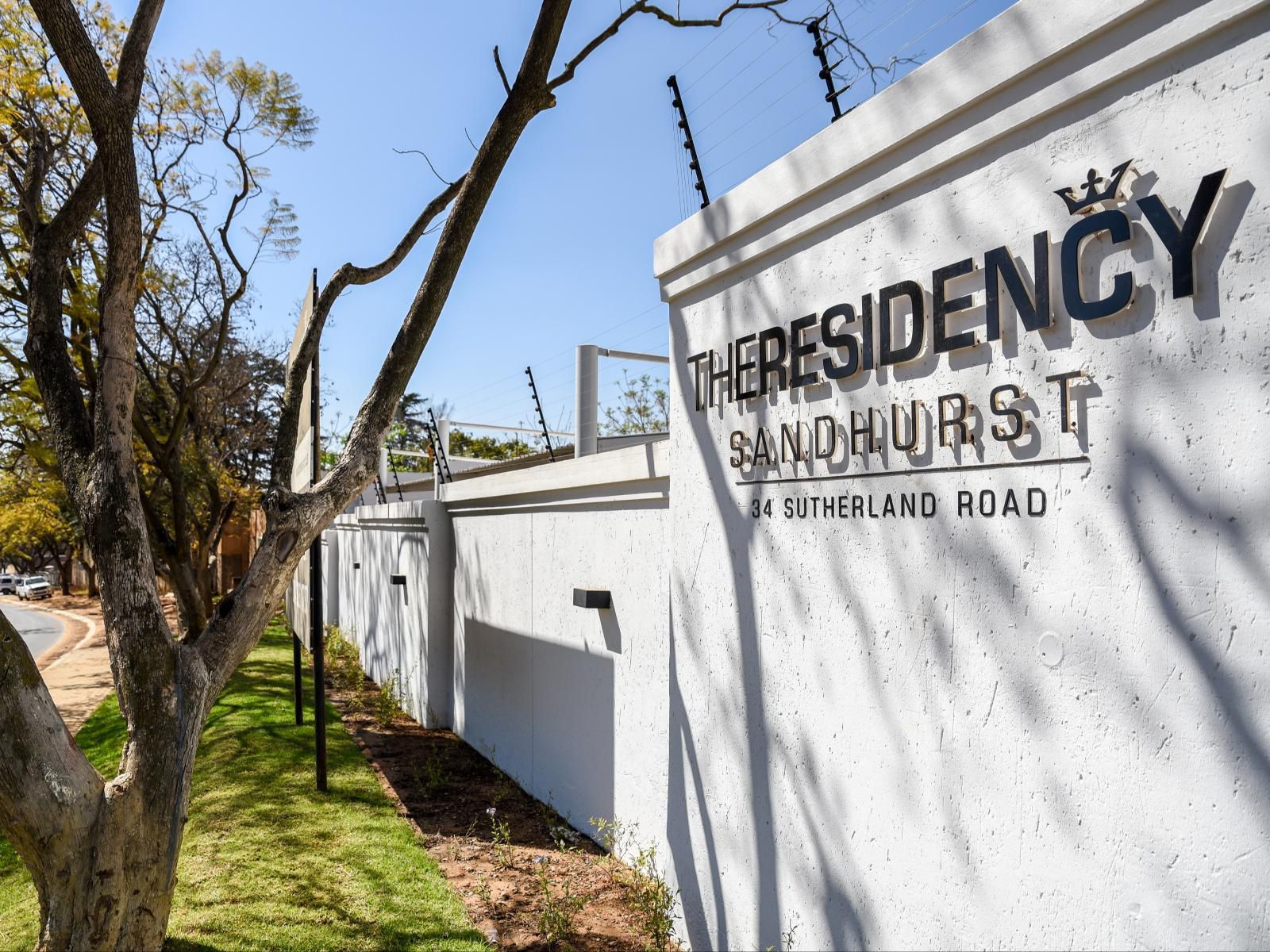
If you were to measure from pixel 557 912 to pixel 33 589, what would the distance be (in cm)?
5373

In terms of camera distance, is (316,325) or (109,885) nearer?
(109,885)

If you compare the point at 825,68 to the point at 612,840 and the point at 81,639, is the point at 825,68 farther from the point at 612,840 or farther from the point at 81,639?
the point at 81,639

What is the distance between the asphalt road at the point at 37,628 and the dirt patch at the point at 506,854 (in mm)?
18026

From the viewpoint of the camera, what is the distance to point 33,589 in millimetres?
47594

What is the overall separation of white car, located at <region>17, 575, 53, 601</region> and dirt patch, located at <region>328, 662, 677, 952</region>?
48.7 metres

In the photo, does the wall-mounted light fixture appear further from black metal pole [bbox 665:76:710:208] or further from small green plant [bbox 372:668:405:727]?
small green plant [bbox 372:668:405:727]

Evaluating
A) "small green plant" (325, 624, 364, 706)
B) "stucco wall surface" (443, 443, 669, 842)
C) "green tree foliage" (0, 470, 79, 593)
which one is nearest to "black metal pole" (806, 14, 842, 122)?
"stucco wall surface" (443, 443, 669, 842)

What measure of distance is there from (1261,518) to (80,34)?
5694 millimetres

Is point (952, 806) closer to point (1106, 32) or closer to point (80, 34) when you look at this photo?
point (1106, 32)

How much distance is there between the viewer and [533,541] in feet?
24.3

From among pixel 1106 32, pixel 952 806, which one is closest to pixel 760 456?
pixel 952 806

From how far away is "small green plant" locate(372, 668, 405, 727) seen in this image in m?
10.8

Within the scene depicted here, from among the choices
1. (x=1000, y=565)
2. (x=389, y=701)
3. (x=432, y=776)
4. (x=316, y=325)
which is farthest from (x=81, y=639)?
(x=1000, y=565)

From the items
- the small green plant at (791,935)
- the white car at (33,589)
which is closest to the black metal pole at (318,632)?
the small green plant at (791,935)
